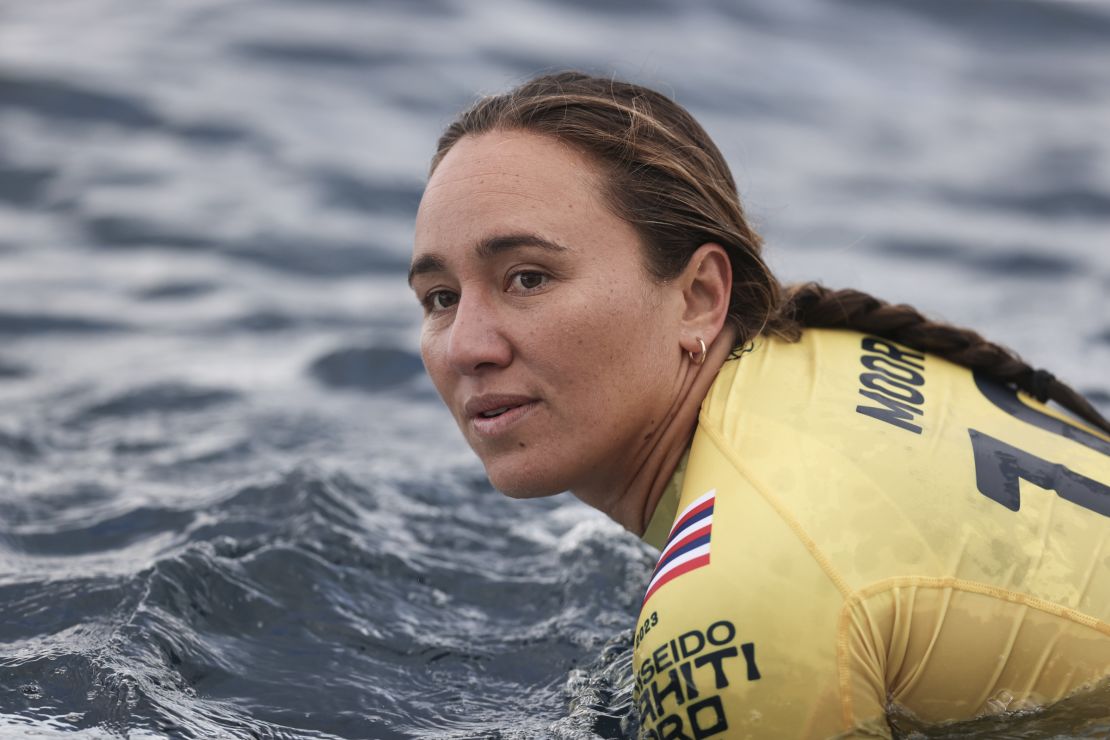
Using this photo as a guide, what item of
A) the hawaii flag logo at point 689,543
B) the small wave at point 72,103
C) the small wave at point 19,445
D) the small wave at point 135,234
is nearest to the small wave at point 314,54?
the small wave at point 72,103

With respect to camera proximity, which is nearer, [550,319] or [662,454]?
[550,319]

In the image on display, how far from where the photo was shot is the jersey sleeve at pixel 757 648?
8.70 ft

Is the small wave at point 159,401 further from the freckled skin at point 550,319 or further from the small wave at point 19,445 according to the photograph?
the freckled skin at point 550,319

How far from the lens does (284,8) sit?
1434 centimetres

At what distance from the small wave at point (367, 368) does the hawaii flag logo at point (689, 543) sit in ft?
Answer: 15.1

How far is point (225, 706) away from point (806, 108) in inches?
387

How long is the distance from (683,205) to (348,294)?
570 cm

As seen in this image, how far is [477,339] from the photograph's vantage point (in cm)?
314

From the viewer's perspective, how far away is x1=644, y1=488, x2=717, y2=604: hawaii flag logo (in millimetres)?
2805

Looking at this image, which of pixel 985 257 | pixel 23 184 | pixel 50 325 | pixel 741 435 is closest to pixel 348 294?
pixel 50 325

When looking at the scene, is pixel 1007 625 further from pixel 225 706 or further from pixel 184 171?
pixel 184 171

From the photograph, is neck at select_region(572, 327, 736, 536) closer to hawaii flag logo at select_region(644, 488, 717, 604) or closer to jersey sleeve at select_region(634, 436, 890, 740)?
hawaii flag logo at select_region(644, 488, 717, 604)

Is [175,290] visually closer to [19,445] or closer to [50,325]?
[50,325]

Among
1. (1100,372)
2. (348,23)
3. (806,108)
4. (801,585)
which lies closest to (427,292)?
(801,585)
